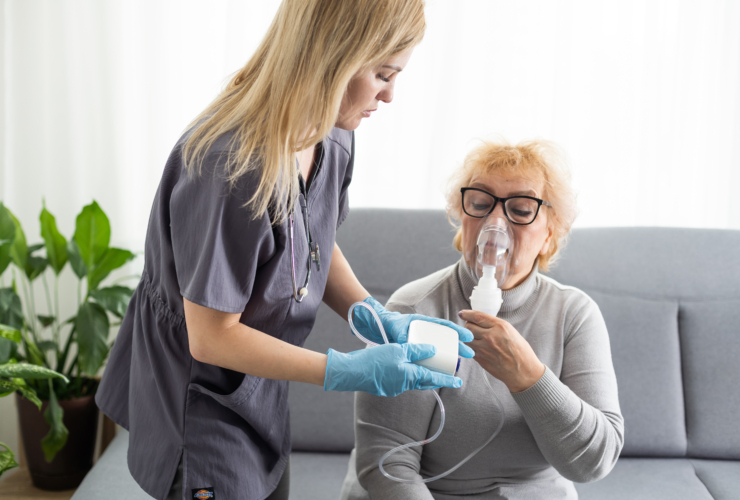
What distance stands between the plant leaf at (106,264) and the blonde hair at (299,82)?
50.1 inches

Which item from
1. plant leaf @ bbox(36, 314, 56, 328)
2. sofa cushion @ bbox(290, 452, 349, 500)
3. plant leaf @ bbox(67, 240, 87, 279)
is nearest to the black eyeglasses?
sofa cushion @ bbox(290, 452, 349, 500)

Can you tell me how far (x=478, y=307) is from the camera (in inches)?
43.4

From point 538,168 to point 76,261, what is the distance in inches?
63.3

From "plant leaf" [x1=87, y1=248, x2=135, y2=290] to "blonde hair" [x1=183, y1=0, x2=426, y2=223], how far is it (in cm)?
127

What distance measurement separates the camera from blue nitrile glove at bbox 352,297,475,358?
1.03 meters

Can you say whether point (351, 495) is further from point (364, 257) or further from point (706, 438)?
point (706, 438)

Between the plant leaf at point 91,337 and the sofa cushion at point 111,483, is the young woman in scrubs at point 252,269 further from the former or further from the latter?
the plant leaf at point 91,337

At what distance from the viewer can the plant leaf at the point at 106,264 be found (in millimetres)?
1938

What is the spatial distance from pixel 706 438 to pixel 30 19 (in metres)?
2.89

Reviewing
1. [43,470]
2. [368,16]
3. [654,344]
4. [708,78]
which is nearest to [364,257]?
[654,344]

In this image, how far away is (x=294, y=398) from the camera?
5.88ft

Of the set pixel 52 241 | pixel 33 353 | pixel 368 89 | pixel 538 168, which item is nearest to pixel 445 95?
pixel 538 168

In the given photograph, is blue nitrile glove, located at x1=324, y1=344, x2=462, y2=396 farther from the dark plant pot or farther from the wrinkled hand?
the dark plant pot

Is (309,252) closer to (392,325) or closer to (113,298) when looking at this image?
(392,325)
